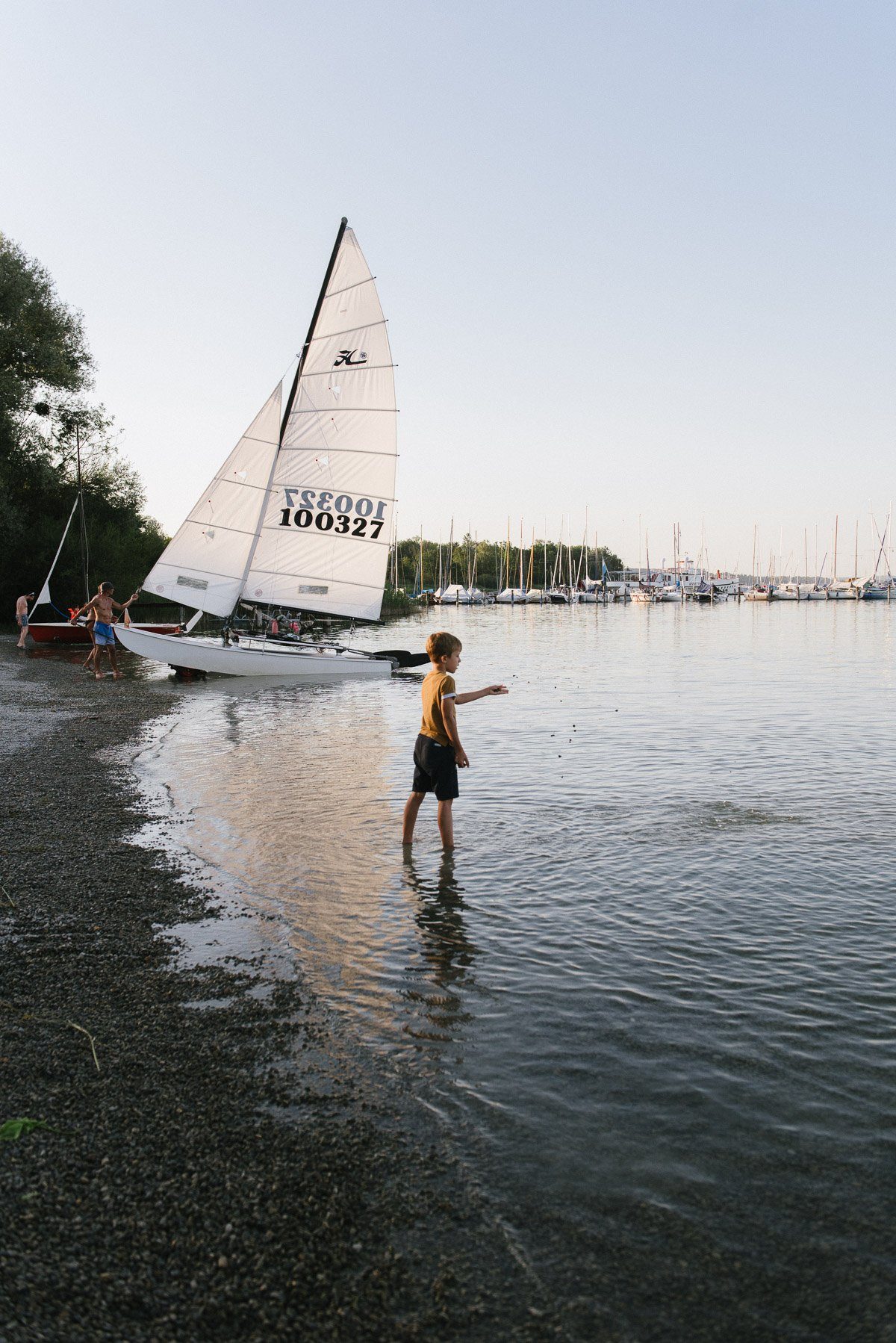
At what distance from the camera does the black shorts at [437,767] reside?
32.1 ft

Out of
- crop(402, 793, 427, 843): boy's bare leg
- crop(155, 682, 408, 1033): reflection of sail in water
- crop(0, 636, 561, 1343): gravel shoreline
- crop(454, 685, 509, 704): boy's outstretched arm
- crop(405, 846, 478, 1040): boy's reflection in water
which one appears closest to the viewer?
crop(0, 636, 561, 1343): gravel shoreline

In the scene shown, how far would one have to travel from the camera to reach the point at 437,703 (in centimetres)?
959

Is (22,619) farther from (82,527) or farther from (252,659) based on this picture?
(252,659)

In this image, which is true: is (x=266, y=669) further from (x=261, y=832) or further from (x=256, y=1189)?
(x=256, y=1189)

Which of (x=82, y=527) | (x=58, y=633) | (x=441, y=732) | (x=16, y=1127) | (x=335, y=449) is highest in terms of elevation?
(x=335, y=449)

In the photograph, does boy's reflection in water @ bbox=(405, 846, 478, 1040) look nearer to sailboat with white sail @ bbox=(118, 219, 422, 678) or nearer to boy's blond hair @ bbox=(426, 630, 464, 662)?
boy's blond hair @ bbox=(426, 630, 464, 662)

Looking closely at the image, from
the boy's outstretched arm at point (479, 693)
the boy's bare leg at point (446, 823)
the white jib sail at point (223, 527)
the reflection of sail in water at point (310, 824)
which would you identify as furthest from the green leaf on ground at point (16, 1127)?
the white jib sail at point (223, 527)

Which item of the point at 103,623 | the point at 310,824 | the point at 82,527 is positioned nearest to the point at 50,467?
the point at 82,527

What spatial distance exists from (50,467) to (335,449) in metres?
29.7

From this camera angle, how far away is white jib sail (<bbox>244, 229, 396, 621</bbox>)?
30.9m

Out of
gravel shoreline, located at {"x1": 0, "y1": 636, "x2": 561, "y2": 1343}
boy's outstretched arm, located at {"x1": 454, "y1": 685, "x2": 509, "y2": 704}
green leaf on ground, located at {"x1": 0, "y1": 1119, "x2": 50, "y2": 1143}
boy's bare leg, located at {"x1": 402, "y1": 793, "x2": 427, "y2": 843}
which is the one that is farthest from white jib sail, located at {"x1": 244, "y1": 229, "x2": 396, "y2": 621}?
green leaf on ground, located at {"x1": 0, "y1": 1119, "x2": 50, "y2": 1143}

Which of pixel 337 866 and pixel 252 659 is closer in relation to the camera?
pixel 337 866

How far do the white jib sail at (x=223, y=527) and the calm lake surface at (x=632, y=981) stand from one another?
1304 cm

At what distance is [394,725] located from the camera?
21453 millimetres
